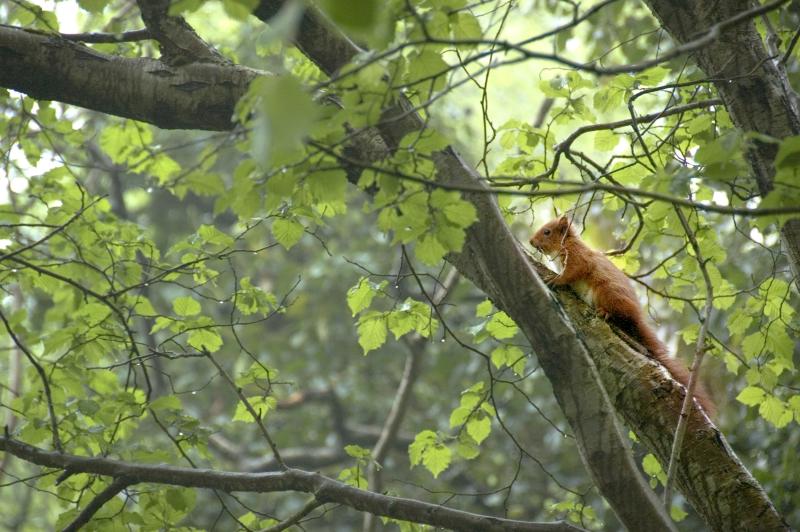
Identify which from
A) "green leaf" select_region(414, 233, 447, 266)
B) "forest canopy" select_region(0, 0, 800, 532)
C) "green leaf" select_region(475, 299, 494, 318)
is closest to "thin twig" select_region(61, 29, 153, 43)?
"forest canopy" select_region(0, 0, 800, 532)

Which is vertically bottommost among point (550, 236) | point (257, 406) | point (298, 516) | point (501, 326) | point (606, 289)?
point (298, 516)

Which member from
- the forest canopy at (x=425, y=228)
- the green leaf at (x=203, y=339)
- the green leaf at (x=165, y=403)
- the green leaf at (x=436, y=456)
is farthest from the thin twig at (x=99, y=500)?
the green leaf at (x=436, y=456)

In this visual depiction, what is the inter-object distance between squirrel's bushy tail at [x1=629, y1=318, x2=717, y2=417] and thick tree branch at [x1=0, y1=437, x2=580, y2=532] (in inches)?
32.0

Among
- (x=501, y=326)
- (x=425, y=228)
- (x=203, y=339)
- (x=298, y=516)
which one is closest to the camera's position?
(x=425, y=228)

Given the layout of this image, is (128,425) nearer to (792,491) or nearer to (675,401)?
(675,401)

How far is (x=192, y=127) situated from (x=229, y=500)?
16.6ft

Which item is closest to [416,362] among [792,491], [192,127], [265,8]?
[792,491]

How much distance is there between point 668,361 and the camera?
8.71ft

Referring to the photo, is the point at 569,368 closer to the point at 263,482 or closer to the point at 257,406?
the point at 263,482

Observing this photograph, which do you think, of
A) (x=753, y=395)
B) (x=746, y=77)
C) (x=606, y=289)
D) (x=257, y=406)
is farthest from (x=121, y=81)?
(x=753, y=395)

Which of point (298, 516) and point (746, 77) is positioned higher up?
point (746, 77)

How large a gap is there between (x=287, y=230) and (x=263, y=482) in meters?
0.71

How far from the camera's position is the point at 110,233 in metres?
3.03

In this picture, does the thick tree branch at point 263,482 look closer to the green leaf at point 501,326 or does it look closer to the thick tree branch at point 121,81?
the green leaf at point 501,326
